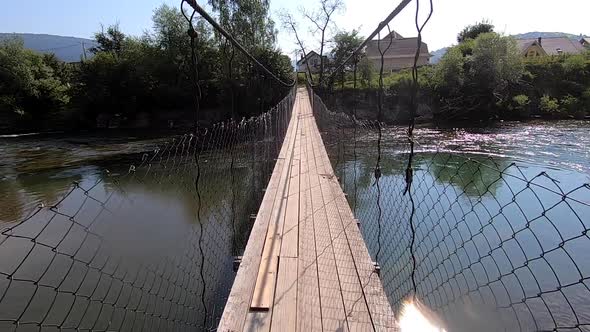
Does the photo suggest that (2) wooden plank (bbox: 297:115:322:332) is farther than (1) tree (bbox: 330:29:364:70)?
No

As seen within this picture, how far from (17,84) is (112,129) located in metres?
5.15

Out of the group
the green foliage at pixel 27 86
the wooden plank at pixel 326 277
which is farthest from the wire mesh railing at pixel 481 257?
the green foliage at pixel 27 86

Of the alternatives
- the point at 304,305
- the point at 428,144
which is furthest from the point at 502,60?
the point at 304,305

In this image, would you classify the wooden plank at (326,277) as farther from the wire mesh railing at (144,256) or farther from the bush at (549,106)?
the bush at (549,106)

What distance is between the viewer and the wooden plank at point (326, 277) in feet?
4.38

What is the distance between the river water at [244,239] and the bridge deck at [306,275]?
9.2 inches

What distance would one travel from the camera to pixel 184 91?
19.5 meters

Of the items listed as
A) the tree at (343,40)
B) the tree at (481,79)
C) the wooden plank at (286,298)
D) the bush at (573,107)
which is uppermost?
the tree at (343,40)

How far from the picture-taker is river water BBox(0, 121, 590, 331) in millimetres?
3256

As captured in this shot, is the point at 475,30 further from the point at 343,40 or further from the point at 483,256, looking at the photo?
the point at 483,256

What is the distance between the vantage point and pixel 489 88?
16859 millimetres

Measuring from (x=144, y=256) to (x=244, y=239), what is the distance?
1.16m

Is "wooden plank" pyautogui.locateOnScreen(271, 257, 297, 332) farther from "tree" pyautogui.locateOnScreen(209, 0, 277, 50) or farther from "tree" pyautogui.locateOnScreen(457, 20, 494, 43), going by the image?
"tree" pyautogui.locateOnScreen(457, 20, 494, 43)

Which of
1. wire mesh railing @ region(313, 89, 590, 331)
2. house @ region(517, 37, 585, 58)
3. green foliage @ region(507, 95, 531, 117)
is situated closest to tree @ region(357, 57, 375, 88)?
green foliage @ region(507, 95, 531, 117)
